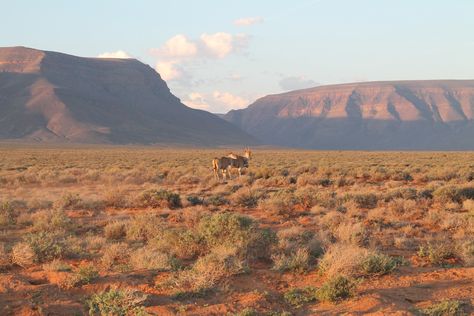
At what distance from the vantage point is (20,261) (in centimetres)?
987

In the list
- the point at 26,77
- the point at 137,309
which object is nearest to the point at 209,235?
the point at 137,309

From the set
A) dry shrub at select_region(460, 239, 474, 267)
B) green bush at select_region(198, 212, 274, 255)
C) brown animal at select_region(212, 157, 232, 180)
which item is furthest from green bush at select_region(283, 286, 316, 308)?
brown animal at select_region(212, 157, 232, 180)

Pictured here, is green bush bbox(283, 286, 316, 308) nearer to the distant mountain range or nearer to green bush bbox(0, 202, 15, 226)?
green bush bbox(0, 202, 15, 226)

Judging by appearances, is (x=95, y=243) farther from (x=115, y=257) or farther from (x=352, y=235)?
(x=352, y=235)

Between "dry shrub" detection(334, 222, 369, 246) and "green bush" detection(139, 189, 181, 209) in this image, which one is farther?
"green bush" detection(139, 189, 181, 209)

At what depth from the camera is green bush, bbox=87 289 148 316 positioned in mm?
7051

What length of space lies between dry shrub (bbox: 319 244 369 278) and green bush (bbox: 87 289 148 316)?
9.49 feet

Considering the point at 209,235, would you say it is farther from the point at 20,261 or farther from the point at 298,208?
the point at 298,208

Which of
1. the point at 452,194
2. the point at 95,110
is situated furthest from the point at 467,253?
the point at 95,110

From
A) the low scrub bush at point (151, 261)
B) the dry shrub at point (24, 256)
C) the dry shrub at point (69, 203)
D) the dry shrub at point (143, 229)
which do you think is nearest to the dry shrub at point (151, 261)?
the low scrub bush at point (151, 261)

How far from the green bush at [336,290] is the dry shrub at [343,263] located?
1.60 ft

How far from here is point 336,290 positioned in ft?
25.4

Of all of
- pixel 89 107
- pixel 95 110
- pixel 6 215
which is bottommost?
pixel 6 215

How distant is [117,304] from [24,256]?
3494 millimetres
